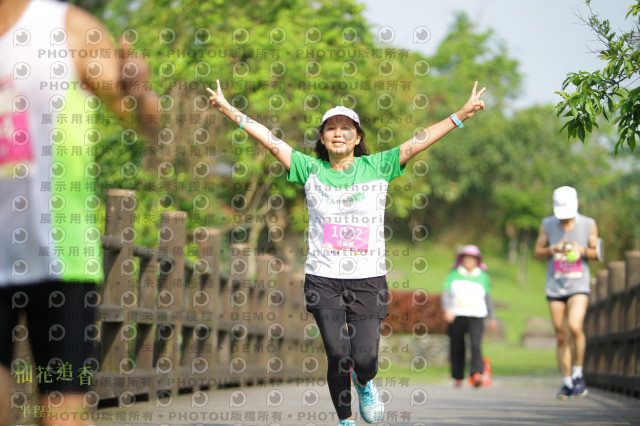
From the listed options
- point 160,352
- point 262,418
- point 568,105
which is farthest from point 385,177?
point 160,352

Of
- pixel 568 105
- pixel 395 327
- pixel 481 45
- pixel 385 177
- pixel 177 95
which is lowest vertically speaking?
pixel 395 327

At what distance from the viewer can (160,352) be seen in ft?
28.5

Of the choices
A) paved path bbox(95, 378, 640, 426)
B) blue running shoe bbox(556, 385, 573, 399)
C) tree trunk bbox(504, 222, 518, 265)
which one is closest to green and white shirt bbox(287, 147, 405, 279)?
paved path bbox(95, 378, 640, 426)

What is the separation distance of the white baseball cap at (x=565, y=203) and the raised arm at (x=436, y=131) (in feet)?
13.9

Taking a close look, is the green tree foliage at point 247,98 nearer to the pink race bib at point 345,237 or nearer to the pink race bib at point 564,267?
the pink race bib at point 564,267

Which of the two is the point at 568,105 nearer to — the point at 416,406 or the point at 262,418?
the point at 262,418

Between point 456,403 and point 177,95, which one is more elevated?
point 177,95

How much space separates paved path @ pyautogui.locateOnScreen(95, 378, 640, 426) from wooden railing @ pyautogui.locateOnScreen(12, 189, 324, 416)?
243mm

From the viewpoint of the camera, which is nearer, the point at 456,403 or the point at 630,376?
the point at 456,403

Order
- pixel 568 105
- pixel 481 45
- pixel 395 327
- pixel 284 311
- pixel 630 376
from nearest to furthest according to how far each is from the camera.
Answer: pixel 568 105 < pixel 630 376 < pixel 284 311 < pixel 395 327 < pixel 481 45

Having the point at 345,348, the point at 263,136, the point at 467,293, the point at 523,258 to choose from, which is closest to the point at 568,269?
the point at 467,293

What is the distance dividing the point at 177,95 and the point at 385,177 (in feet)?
51.4

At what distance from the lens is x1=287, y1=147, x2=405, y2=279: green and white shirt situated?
18.6ft

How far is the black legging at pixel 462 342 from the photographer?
40.4 ft
